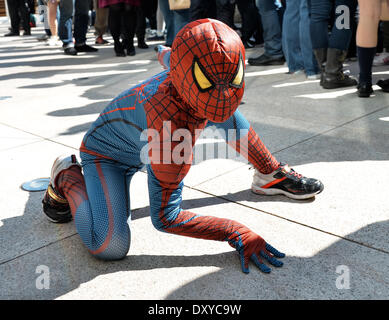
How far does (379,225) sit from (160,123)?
1.15 meters

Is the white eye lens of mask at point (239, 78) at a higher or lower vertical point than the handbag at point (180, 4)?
lower

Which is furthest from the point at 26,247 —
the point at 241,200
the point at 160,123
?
the point at 241,200

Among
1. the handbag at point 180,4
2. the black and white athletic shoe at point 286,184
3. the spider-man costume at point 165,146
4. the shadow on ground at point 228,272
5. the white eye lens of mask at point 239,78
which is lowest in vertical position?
the shadow on ground at point 228,272

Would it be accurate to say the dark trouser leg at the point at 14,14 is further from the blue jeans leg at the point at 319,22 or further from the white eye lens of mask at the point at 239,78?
the white eye lens of mask at the point at 239,78

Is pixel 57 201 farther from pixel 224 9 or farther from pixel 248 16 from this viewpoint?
pixel 248 16

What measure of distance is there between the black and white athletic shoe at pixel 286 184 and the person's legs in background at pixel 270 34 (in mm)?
3598

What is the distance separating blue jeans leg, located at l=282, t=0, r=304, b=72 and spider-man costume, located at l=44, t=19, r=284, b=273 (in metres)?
3.11

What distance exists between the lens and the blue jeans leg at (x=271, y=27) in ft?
18.3

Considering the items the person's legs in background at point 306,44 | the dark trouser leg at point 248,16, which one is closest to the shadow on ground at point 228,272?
the person's legs in background at point 306,44

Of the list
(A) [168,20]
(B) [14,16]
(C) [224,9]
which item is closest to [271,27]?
(C) [224,9]

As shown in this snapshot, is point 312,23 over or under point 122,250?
over

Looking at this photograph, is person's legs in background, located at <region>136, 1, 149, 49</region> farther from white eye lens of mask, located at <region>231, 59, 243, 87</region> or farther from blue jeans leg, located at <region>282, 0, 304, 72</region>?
white eye lens of mask, located at <region>231, 59, 243, 87</region>

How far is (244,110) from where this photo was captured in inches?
162

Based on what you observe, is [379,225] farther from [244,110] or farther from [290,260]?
[244,110]
